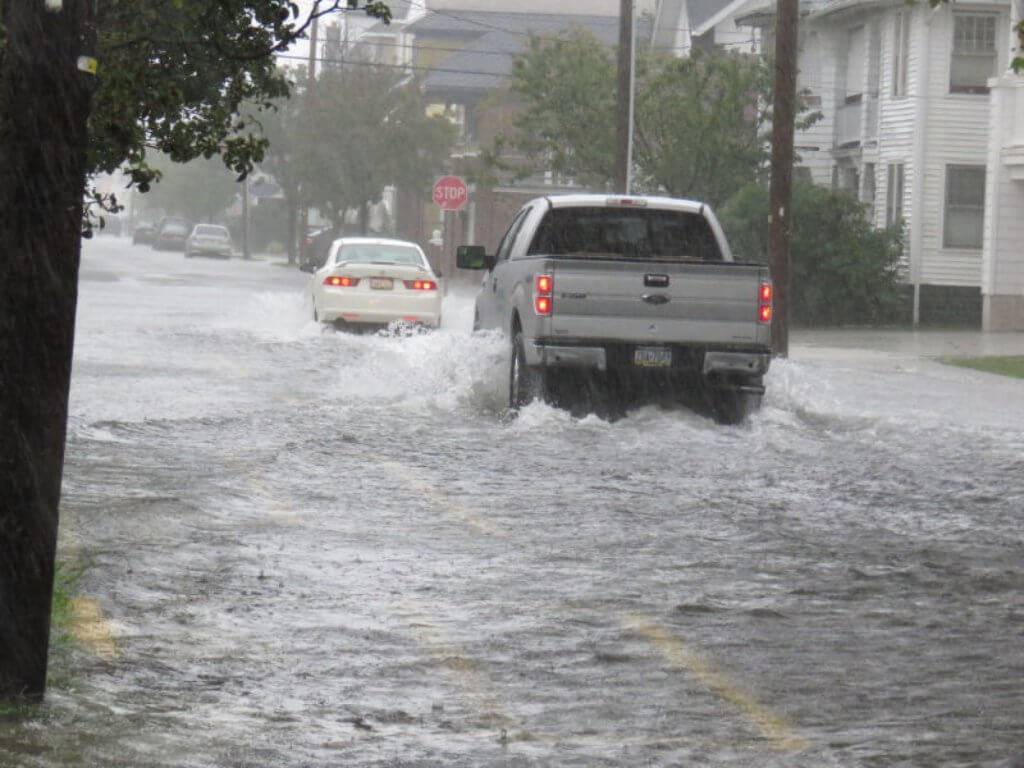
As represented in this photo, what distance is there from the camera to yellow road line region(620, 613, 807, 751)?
6852 mm

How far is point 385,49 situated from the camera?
341 ft

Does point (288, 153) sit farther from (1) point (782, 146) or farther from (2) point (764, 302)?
(2) point (764, 302)

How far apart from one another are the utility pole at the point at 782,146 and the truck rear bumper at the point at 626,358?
8296mm

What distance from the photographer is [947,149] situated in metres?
43.1

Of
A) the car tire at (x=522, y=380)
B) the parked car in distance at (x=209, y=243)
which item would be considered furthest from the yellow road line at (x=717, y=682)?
the parked car in distance at (x=209, y=243)

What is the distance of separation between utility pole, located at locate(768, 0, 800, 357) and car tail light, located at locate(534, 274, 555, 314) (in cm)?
891

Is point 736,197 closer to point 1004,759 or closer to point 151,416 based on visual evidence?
point 151,416

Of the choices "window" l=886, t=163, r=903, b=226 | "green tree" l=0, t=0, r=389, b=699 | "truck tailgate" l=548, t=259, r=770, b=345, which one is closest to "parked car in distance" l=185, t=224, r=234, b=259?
"window" l=886, t=163, r=903, b=226

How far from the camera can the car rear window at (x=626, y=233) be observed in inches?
741

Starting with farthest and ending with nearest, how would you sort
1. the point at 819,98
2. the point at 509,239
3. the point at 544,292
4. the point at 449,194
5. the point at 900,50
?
the point at 819,98
the point at 449,194
the point at 900,50
the point at 509,239
the point at 544,292

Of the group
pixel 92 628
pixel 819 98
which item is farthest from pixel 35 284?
pixel 819 98

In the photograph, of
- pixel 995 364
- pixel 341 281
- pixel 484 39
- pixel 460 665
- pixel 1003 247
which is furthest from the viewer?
pixel 484 39

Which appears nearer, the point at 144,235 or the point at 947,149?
the point at 947,149

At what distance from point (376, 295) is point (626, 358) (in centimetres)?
1236
